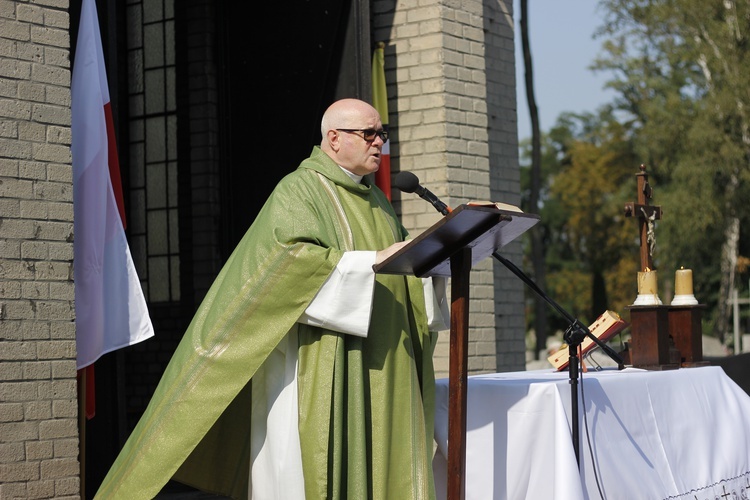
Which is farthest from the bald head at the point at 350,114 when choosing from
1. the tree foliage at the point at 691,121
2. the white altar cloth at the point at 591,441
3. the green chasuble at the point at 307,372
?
the tree foliage at the point at 691,121

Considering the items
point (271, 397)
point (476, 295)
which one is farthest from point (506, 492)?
point (476, 295)

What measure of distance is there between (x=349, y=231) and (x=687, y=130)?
2409 centimetres

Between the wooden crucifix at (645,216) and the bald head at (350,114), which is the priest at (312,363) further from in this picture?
the wooden crucifix at (645,216)

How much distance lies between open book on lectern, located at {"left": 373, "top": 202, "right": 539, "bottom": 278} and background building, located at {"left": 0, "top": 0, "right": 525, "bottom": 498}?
89.4 inches

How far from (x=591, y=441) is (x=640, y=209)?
1901 millimetres

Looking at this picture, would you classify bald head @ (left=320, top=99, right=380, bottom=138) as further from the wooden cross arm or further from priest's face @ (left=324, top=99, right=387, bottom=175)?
the wooden cross arm

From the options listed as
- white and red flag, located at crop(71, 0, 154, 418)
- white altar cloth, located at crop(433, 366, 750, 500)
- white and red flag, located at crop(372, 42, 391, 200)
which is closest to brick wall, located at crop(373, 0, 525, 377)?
white and red flag, located at crop(372, 42, 391, 200)

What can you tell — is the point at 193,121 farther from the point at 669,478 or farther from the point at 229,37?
the point at 669,478

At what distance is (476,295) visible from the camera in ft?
26.9

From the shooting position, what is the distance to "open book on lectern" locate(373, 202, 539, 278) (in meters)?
3.69

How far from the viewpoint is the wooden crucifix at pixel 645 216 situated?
6.02 metres

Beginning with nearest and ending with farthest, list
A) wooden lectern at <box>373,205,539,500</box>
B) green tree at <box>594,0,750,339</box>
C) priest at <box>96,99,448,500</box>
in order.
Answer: wooden lectern at <box>373,205,539,500</box> → priest at <box>96,99,448,500</box> → green tree at <box>594,0,750,339</box>

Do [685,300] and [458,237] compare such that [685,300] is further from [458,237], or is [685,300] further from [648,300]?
[458,237]

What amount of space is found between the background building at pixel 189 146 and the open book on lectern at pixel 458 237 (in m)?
2.27
